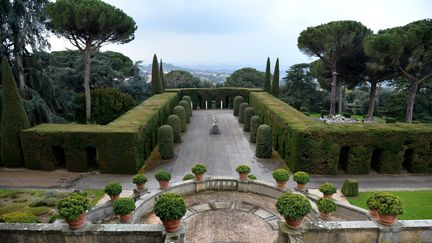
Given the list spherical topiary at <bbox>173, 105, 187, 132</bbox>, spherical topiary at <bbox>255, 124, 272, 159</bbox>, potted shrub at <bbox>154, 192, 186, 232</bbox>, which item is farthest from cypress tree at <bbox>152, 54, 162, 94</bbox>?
potted shrub at <bbox>154, 192, 186, 232</bbox>

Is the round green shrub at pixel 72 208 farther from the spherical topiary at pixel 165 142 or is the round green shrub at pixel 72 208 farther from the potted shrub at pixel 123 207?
the spherical topiary at pixel 165 142

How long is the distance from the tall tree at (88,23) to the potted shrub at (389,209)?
999 inches

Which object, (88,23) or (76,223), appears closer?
(76,223)

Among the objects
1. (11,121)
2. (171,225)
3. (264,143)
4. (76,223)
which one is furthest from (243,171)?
(11,121)

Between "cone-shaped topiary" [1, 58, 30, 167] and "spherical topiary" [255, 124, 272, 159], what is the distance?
50.9 ft

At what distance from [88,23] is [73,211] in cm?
2273

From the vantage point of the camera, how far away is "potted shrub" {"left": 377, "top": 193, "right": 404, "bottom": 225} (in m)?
7.54

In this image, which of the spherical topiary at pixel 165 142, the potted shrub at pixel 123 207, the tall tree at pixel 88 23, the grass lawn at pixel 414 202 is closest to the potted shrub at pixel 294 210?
the potted shrub at pixel 123 207

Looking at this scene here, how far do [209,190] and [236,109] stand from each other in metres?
26.0

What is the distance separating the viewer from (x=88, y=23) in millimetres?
25922

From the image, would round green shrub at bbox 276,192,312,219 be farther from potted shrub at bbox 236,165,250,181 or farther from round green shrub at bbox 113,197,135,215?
potted shrub at bbox 236,165,250,181

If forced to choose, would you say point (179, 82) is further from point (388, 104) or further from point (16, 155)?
point (16, 155)

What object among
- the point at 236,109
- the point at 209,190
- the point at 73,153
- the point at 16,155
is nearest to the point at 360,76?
the point at 236,109

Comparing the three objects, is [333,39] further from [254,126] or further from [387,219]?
[387,219]
